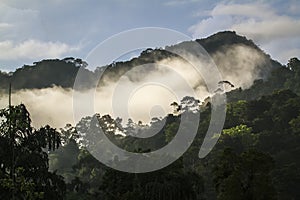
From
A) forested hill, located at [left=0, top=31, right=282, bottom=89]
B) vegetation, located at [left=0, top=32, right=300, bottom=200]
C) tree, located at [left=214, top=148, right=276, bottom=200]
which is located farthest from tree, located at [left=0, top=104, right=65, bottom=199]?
forested hill, located at [left=0, top=31, right=282, bottom=89]

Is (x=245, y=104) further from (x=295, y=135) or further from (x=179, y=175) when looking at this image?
(x=179, y=175)

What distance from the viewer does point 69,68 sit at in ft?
395

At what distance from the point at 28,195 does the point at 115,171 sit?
14.7 metres

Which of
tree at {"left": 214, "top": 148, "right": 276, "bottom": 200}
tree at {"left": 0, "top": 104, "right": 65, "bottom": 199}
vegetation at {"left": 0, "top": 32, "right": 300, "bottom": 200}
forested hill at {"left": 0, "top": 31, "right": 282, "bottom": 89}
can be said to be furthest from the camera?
forested hill at {"left": 0, "top": 31, "right": 282, "bottom": 89}

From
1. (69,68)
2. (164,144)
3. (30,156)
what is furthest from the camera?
(69,68)

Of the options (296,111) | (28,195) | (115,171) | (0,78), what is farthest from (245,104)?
(0,78)

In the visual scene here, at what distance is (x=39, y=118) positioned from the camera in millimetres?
106125

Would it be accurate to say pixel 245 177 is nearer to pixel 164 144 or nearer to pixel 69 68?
pixel 164 144

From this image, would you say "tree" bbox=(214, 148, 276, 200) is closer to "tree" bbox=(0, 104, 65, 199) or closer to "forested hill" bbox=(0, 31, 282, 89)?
"tree" bbox=(0, 104, 65, 199)

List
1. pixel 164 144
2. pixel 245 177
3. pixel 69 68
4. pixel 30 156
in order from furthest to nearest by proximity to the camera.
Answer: pixel 69 68 < pixel 164 144 < pixel 245 177 < pixel 30 156

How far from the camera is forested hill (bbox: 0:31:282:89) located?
4190 inches

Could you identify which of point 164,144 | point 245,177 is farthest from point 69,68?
point 245,177

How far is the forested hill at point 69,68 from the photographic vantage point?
10644 cm

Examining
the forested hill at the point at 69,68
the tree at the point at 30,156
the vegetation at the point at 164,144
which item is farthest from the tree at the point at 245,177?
the forested hill at the point at 69,68
